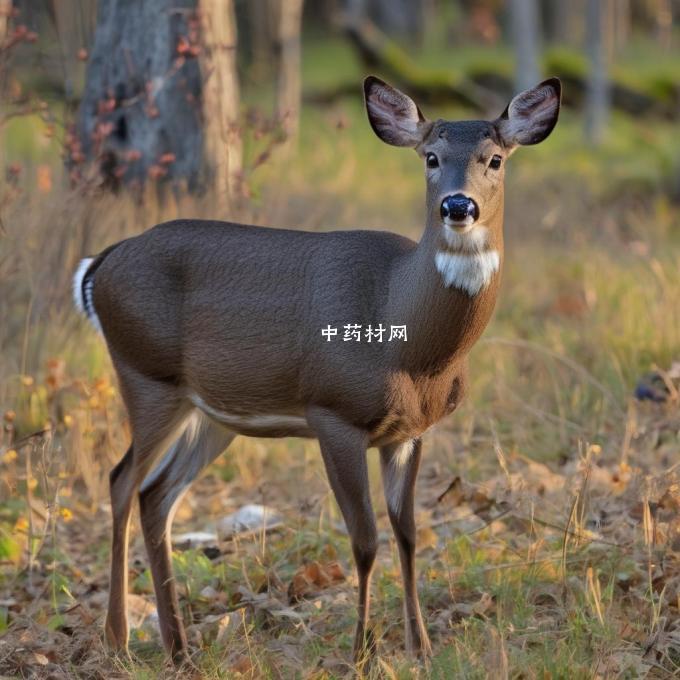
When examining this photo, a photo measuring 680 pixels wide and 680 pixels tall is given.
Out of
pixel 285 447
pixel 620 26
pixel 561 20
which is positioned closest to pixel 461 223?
pixel 285 447

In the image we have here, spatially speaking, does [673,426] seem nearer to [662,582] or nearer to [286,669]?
[662,582]

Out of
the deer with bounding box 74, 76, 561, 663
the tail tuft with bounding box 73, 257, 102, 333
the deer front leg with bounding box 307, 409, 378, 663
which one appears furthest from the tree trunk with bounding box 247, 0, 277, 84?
the deer front leg with bounding box 307, 409, 378, 663

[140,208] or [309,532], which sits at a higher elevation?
[140,208]

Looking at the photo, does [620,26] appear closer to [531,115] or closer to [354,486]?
[531,115]

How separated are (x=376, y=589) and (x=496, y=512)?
720mm

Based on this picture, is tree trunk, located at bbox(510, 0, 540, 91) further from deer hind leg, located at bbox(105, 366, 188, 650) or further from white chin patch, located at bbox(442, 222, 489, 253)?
white chin patch, located at bbox(442, 222, 489, 253)

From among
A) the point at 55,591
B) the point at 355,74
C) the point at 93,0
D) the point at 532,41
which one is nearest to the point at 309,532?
the point at 55,591

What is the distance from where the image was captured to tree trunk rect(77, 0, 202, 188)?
689 cm

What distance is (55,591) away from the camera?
4.76m

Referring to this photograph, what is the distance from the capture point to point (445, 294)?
13.1ft

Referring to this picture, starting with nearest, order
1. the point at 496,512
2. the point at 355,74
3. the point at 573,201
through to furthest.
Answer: the point at 496,512
the point at 573,201
the point at 355,74

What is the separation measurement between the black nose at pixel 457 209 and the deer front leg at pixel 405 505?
3.15 feet

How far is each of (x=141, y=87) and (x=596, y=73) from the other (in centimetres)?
1134

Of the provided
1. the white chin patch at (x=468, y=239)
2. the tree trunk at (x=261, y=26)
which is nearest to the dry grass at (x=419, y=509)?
the white chin patch at (x=468, y=239)
